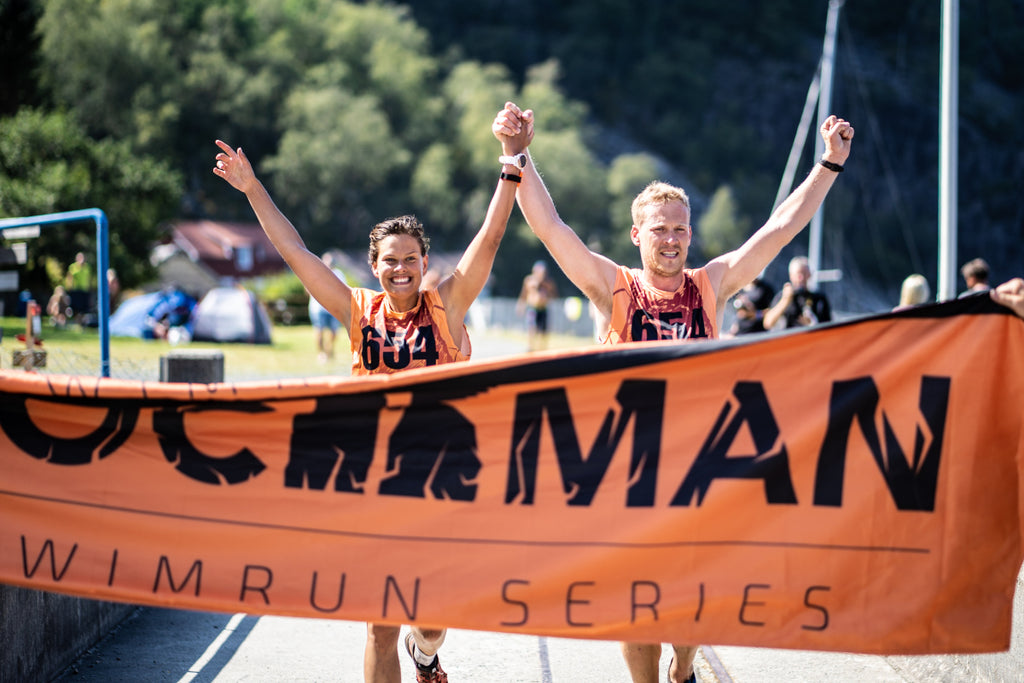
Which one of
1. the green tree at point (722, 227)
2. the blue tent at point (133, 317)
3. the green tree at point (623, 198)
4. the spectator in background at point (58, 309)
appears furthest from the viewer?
the green tree at point (722, 227)

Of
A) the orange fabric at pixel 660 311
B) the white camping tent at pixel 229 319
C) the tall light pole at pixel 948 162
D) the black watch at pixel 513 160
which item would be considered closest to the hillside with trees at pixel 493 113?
the white camping tent at pixel 229 319

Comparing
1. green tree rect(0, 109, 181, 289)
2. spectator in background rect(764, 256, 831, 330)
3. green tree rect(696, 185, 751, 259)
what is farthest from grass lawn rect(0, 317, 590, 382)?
green tree rect(696, 185, 751, 259)

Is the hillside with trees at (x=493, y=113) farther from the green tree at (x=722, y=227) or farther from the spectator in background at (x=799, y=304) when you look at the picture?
the spectator in background at (x=799, y=304)

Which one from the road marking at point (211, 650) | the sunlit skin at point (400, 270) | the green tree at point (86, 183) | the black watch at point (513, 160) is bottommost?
the road marking at point (211, 650)

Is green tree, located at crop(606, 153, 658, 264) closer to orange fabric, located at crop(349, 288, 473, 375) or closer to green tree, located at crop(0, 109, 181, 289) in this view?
green tree, located at crop(0, 109, 181, 289)

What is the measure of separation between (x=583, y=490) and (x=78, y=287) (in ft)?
57.5

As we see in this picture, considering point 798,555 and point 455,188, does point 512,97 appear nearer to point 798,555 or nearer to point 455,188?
point 455,188

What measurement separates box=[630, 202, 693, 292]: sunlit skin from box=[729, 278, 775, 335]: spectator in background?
8439 mm

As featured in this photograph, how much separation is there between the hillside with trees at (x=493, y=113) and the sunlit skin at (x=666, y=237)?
2473 centimetres

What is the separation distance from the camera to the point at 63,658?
487 centimetres

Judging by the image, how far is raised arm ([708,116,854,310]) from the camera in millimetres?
4113

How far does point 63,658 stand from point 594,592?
286 centimetres

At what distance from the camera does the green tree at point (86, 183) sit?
114 ft

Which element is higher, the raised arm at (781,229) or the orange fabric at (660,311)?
the raised arm at (781,229)
